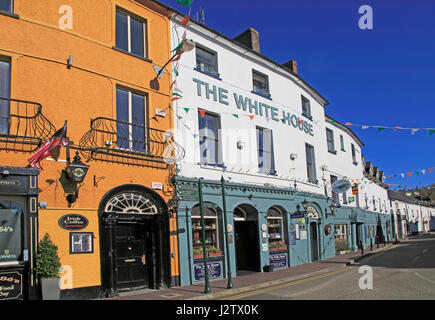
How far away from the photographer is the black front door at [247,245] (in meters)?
17.1

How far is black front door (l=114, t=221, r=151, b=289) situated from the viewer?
1184 cm

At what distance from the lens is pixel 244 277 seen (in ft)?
49.5

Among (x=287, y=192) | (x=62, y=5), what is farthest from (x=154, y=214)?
(x=287, y=192)

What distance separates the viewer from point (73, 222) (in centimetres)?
1062

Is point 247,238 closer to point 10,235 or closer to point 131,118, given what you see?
point 131,118

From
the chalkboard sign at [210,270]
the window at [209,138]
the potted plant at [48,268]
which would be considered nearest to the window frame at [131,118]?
the window at [209,138]

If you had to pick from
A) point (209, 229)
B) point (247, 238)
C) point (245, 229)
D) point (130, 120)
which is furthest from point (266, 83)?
point (130, 120)

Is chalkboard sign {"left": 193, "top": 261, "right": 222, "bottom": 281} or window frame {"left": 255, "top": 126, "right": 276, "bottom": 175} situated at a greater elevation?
window frame {"left": 255, "top": 126, "right": 276, "bottom": 175}

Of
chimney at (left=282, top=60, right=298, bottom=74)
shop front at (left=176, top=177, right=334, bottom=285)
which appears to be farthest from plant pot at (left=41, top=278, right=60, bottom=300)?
chimney at (left=282, top=60, right=298, bottom=74)

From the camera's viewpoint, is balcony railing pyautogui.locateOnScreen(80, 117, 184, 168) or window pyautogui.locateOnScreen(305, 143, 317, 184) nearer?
balcony railing pyautogui.locateOnScreen(80, 117, 184, 168)

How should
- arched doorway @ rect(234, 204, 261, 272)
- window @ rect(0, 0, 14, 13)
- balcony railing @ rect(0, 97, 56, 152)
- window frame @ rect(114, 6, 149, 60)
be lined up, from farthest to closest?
arched doorway @ rect(234, 204, 261, 272), window frame @ rect(114, 6, 149, 60), window @ rect(0, 0, 14, 13), balcony railing @ rect(0, 97, 56, 152)

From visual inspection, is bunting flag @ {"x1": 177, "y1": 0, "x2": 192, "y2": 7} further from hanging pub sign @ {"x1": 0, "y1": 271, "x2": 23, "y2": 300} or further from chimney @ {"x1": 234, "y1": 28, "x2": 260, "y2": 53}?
chimney @ {"x1": 234, "y1": 28, "x2": 260, "y2": 53}
